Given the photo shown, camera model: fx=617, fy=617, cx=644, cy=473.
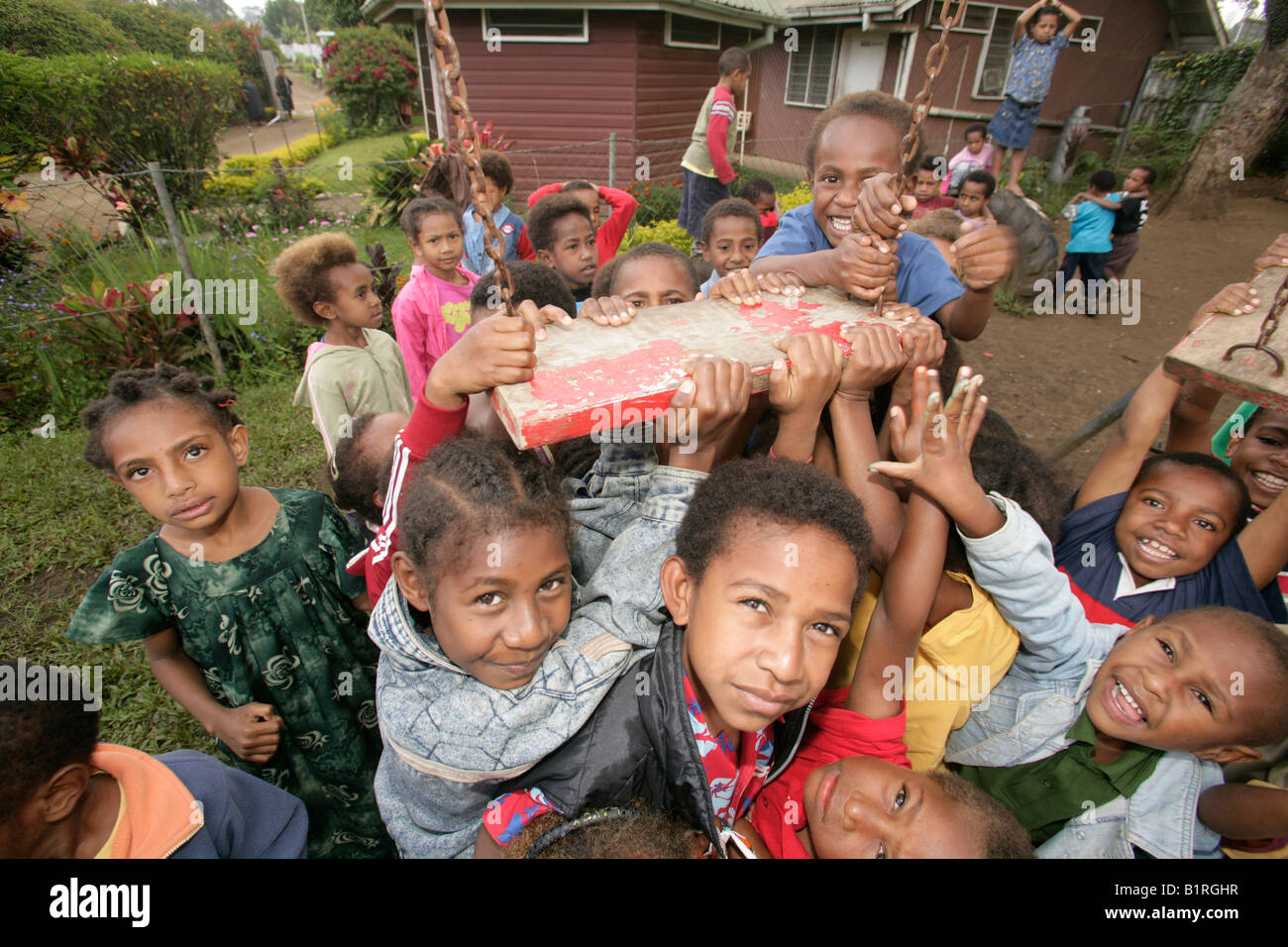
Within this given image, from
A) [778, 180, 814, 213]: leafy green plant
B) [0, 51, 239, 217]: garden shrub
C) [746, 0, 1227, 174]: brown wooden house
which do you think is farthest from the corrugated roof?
[778, 180, 814, 213]: leafy green plant

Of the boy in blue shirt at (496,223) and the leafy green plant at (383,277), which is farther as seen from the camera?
the leafy green plant at (383,277)

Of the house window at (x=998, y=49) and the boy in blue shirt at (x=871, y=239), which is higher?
the house window at (x=998, y=49)

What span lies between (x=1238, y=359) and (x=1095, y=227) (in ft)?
27.2

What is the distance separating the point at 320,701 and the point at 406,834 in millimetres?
931

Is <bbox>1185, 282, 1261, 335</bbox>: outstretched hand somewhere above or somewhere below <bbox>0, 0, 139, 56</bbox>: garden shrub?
below

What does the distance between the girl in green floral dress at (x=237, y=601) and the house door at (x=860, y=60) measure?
16780mm

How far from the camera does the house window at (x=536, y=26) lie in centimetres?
1160

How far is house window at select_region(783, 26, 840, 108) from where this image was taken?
15727 mm

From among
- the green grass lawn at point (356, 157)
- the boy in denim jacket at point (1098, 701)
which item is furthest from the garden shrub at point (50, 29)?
the boy in denim jacket at point (1098, 701)

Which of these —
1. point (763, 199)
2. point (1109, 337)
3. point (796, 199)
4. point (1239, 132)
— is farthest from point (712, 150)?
point (1239, 132)

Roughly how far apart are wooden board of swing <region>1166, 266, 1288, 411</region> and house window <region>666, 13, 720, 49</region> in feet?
43.5

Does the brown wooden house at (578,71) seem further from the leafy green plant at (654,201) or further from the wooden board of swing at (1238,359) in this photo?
the wooden board of swing at (1238,359)

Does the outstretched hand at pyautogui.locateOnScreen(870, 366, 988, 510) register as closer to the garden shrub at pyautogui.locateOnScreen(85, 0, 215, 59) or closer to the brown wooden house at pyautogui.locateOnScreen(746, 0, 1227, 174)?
the brown wooden house at pyautogui.locateOnScreen(746, 0, 1227, 174)

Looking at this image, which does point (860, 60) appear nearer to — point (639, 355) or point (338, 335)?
point (338, 335)
